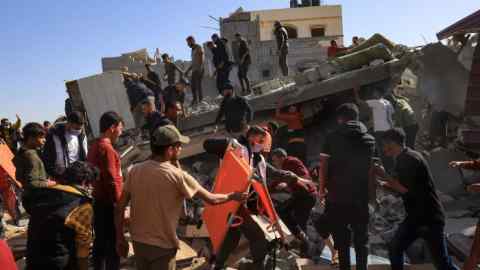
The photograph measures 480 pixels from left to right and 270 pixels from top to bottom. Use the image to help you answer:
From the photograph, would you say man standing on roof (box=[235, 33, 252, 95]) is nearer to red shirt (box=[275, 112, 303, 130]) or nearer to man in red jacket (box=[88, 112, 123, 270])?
red shirt (box=[275, 112, 303, 130])

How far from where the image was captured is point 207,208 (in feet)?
14.5

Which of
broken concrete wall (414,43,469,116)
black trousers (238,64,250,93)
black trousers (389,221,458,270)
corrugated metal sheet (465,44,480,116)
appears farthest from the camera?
black trousers (238,64,250,93)

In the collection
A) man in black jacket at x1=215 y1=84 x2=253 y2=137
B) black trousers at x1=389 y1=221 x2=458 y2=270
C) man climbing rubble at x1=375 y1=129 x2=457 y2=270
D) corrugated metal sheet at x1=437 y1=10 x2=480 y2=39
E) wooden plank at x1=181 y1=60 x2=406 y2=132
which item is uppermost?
corrugated metal sheet at x1=437 y1=10 x2=480 y2=39

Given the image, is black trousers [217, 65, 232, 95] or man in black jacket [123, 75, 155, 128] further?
black trousers [217, 65, 232, 95]

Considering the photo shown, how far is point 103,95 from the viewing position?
12.4 m

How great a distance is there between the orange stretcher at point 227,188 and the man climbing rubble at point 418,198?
1276 millimetres

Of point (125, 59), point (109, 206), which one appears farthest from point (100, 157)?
point (125, 59)

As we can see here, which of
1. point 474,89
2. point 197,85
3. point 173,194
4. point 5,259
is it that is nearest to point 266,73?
point 197,85

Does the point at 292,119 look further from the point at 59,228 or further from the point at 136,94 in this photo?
the point at 59,228

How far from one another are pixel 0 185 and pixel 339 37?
102 ft

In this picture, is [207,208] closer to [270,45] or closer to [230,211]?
[230,211]

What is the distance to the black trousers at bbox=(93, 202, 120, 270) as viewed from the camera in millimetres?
4305

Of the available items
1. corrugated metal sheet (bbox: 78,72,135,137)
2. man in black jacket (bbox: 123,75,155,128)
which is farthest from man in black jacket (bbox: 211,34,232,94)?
corrugated metal sheet (bbox: 78,72,135,137)

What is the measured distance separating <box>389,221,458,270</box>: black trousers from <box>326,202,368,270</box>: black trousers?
11.6 inches
